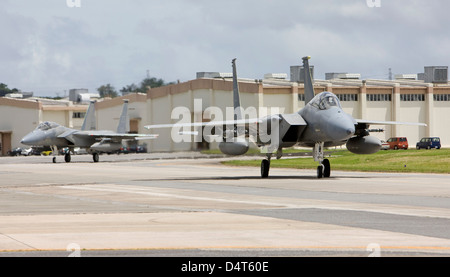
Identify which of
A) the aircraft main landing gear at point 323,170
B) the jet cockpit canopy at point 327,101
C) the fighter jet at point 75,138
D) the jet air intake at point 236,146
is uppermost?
the jet cockpit canopy at point 327,101

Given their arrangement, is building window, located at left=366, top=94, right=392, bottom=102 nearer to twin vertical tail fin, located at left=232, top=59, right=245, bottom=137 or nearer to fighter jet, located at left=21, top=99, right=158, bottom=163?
fighter jet, located at left=21, top=99, right=158, bottom=163

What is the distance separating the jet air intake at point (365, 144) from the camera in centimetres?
2964

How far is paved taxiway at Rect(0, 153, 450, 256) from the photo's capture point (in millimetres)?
10039

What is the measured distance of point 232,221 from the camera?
13.7 metres

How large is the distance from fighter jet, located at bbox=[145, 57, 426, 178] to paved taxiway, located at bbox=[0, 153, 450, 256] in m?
4.67

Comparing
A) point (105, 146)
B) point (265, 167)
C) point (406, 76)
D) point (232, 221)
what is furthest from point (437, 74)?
point (232, 221)

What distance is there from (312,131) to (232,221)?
52.2ft

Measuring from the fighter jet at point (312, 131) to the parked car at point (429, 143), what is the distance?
51.8 m

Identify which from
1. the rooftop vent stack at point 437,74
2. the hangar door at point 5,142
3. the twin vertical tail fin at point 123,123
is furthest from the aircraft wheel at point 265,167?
the hangar door at point 5,142

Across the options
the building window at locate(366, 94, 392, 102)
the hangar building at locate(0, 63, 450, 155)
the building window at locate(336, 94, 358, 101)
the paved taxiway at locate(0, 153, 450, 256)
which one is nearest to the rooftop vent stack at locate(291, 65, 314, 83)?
the hangar building at locate(0, 63, 450, 155)

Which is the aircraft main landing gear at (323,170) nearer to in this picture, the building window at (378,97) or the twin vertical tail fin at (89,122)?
the twin vertical tail fin at (89,122)
